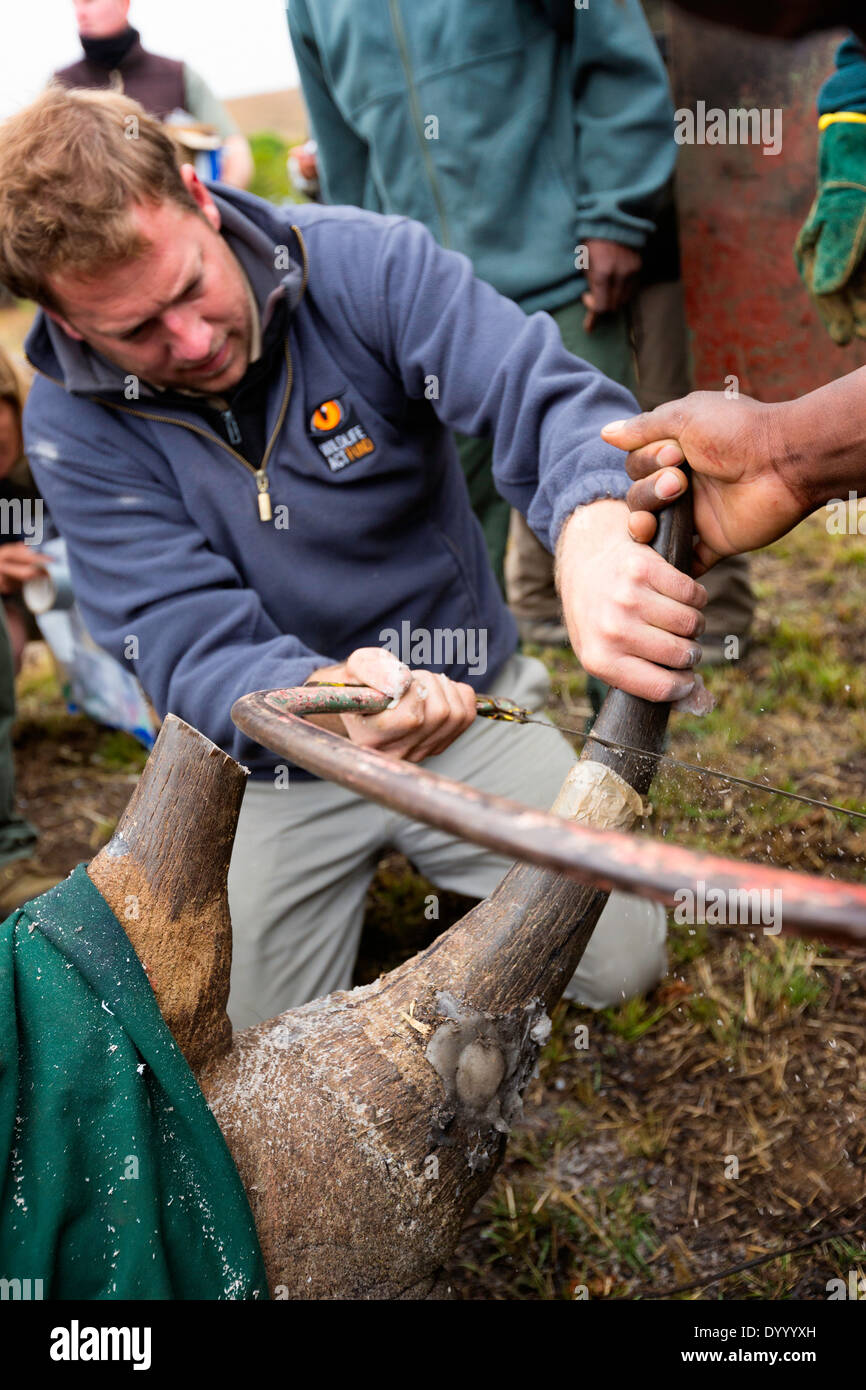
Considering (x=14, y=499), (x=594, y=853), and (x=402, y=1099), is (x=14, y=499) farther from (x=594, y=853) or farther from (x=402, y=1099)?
(x=594, y=853)

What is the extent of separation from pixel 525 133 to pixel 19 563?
84.0 inches

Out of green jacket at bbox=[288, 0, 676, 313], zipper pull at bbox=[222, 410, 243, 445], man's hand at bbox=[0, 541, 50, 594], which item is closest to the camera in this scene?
zipper pull at bbox=[222, 410, 243, 445]

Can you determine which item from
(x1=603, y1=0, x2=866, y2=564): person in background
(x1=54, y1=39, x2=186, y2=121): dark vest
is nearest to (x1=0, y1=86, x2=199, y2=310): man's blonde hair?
(x1=603, y1=0, x2=866, y2=564): person in background

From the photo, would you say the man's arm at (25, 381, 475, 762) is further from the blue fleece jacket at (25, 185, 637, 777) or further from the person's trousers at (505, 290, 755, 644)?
the person's trousers at (505, 290, 755, 644)

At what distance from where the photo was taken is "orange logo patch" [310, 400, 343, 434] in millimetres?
2334

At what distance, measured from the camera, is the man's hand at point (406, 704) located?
1580mm

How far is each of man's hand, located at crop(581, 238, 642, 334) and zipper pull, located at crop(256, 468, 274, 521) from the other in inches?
45.1

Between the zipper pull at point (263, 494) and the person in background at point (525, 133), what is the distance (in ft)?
3.32

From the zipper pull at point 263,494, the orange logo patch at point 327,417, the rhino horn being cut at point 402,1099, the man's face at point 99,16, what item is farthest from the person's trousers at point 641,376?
the man's face at point 99,16

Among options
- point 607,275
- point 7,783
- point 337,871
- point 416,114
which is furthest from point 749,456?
point 7,783

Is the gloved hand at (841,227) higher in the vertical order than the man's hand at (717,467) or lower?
higher

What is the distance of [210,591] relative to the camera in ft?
7.41

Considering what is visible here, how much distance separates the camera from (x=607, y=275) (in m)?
2.84

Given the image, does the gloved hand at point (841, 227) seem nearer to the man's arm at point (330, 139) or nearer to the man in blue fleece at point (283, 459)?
the man in blue fleece at point (283, 459)
